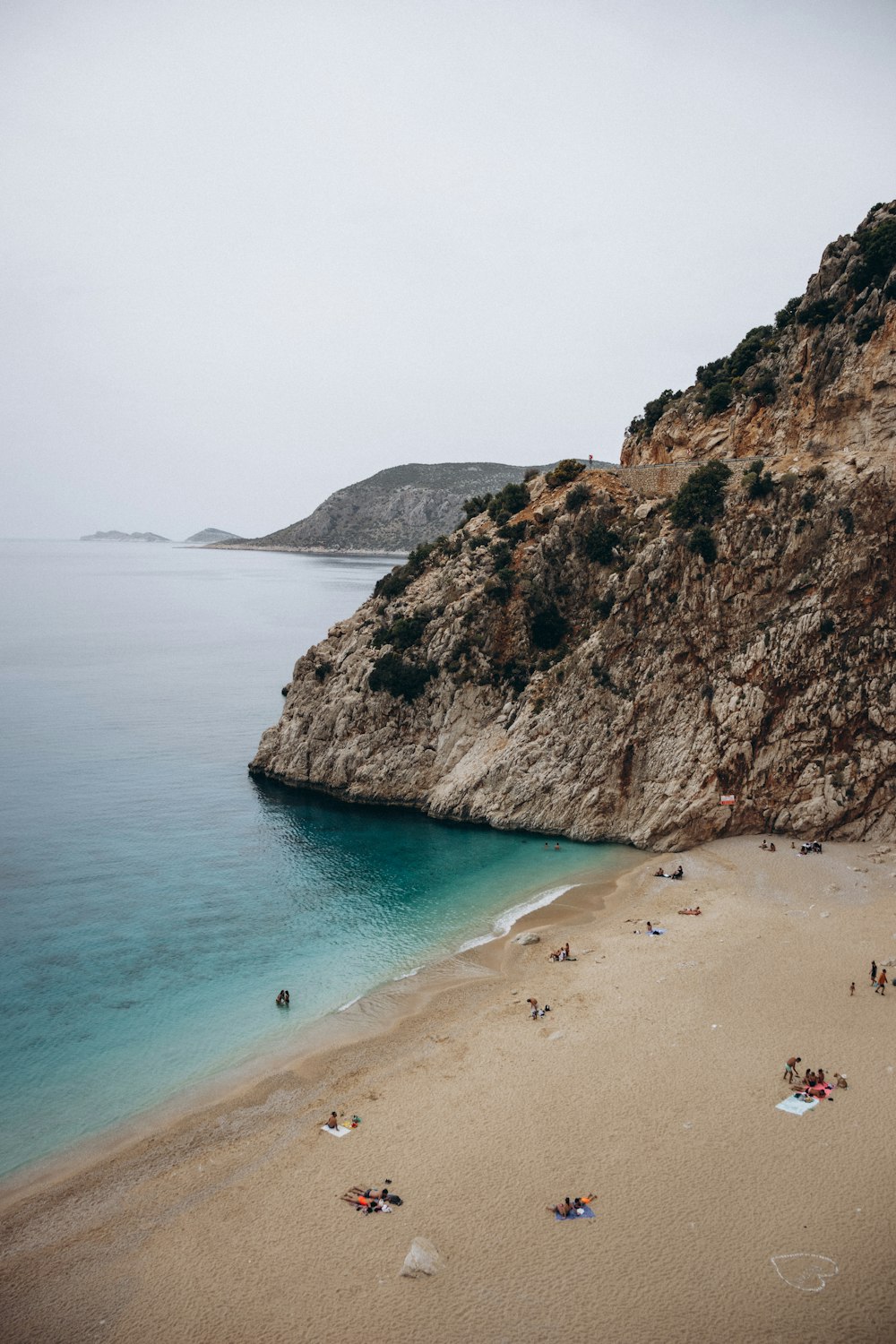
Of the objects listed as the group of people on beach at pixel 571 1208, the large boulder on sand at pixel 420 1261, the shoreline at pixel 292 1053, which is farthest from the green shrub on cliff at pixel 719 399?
the large boulder on sand at pixel 420 1261

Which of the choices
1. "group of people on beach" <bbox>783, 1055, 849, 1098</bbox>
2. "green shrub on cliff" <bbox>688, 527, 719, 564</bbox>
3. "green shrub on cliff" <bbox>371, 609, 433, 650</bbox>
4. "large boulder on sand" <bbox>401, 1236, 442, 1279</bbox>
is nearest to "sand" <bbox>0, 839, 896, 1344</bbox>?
"large boulder on sand" <bbox>401, 1236, 442, 1279</bbox>

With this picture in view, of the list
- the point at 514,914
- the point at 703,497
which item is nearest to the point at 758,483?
the point at 703,497

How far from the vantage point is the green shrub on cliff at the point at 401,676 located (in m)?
45.7

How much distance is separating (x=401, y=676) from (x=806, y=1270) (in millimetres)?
34187

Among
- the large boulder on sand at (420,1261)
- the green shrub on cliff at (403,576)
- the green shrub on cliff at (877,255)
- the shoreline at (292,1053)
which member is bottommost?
the shoreline at (292,1053)

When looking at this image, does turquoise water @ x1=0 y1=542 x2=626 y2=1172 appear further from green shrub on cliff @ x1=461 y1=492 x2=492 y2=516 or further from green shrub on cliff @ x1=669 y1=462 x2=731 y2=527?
green shrub on cliff @ x1=461 y1=492 x2=492 y2=516

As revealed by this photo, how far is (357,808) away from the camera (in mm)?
45750

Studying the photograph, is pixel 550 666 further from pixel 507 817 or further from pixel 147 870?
pixel 147 870

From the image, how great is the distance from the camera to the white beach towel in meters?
19.1

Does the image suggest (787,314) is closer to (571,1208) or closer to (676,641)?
(676,641)

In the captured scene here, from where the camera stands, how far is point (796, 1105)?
19.3m

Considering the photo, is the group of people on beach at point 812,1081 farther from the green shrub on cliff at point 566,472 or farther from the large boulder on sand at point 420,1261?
the green shrub on cliff at point 566,472

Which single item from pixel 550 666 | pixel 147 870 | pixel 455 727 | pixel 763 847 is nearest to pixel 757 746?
pixel 763 847

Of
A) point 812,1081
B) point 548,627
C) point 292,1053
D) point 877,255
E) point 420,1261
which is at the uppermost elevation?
point 877,255
